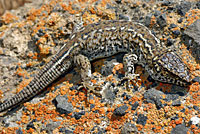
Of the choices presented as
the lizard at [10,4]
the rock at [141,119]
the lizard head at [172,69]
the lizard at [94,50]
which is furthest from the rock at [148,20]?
the lizard at [10,4]

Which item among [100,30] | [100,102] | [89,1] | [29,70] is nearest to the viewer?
[100,102]

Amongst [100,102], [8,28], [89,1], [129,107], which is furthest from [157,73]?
[8,28]

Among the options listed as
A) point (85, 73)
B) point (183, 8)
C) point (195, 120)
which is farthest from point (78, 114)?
point (183, 8)

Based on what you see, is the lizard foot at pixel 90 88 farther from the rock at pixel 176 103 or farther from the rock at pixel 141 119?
the rock at pixel 176 103

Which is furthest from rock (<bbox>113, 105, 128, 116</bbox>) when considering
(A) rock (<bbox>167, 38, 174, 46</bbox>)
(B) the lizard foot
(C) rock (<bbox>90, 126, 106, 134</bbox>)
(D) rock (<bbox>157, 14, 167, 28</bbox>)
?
(D) rock (<bbox>157, 14, 167, 28</bbox>)

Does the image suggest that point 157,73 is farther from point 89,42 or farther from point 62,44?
point 62,44

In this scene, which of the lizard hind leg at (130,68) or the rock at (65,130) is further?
the lizard hind leg at (130,68)

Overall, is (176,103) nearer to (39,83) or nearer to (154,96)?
(154,96)
